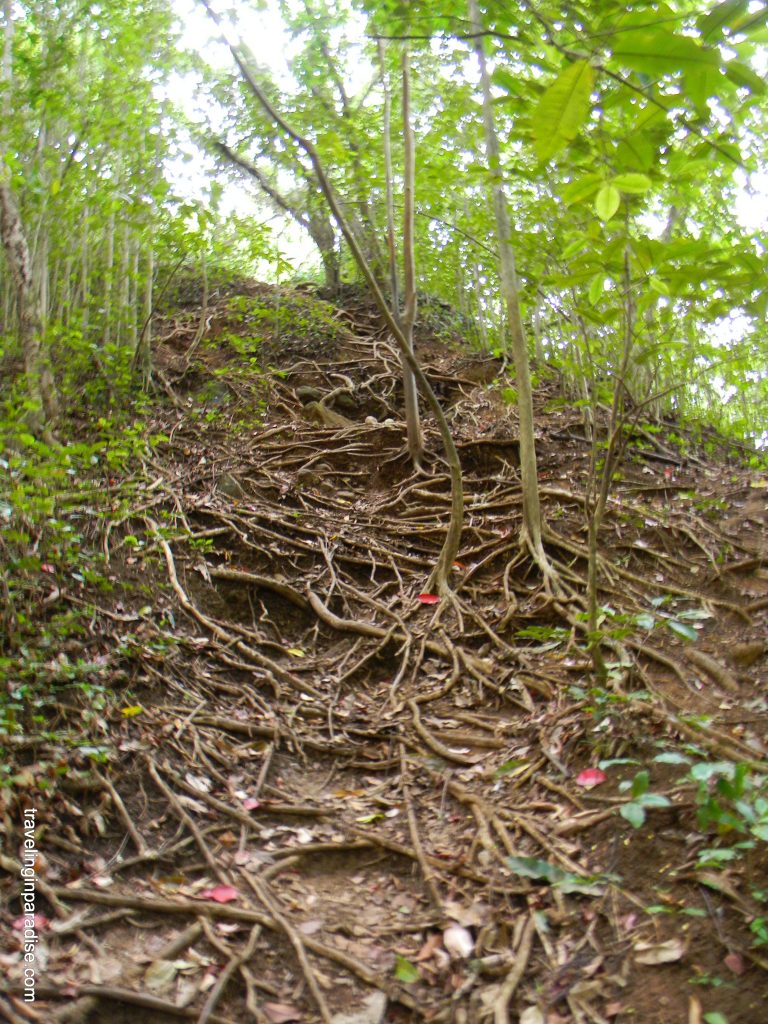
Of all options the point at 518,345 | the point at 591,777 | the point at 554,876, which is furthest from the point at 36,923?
the point at 518,345

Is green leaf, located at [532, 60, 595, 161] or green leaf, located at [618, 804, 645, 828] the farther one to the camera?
green leaf, located at [618, 804, 645, 828]

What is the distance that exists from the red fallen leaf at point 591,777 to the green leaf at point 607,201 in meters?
2.21

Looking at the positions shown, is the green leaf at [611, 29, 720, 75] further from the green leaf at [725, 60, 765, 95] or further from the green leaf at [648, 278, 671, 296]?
the green leaf at [648, 278, 671, 296]

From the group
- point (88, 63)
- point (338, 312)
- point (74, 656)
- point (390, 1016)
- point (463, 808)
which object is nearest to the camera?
point (390, 1016)

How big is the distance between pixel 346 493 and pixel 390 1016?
478 centimetres

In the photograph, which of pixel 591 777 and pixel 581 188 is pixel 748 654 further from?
pixel 581 188

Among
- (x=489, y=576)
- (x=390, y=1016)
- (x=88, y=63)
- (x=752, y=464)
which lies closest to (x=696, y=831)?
(x=390, y=1016)

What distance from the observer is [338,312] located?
9789 millimetres

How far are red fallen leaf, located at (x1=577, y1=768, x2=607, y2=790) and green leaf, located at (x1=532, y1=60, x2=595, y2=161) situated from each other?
2.38 metres

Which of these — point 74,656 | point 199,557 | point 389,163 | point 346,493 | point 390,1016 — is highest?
point 389,163

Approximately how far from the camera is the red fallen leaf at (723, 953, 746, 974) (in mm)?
2045

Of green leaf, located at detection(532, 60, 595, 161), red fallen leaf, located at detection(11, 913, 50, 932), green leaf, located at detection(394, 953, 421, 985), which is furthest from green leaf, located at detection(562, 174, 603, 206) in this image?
red fallen leaf, located at detection(11, 913, 50, 932)

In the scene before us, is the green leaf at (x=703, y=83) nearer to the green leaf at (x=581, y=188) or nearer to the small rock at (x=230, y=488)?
the green leaf at (x=581, y=188)

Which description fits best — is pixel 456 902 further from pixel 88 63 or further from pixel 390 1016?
pixel 88 63
